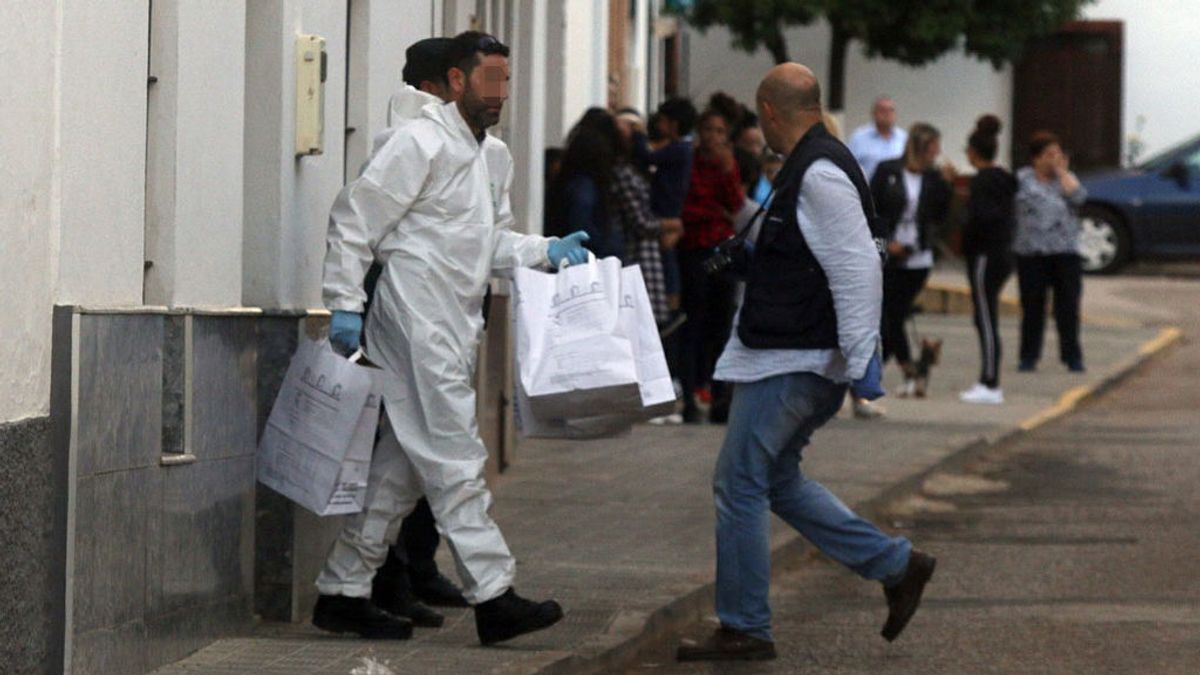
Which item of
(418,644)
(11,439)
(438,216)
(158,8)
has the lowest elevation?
(418,644)

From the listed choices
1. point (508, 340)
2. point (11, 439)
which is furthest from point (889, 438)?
point (11, 439)

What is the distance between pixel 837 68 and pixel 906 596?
32.2 metres

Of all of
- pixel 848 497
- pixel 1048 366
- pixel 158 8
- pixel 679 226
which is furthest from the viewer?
pixel 1048 366

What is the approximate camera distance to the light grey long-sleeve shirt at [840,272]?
805 centimetres

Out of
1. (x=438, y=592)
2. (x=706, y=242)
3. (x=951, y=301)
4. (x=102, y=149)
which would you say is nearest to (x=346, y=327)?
(x=102, y=149)

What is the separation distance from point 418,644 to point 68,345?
201cm

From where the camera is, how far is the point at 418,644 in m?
8.23

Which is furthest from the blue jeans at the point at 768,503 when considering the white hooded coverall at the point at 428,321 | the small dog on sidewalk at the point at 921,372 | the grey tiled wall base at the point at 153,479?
the small dog on sidewalk at the point at 921,372

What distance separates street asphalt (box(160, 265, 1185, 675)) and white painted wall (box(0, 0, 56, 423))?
1418 millimetres

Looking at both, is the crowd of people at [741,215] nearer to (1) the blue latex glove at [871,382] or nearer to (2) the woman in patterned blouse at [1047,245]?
(2) the woman in patterned blouse at [1047,245]

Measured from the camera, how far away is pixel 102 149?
6.91 m

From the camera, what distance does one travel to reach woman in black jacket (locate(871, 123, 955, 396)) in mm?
17312

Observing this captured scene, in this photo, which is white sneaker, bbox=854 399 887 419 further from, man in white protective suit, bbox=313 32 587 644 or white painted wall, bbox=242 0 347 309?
man in white protective suit, bbox=313 32 587 644

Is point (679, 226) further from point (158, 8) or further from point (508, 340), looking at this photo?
point (158, 8)
